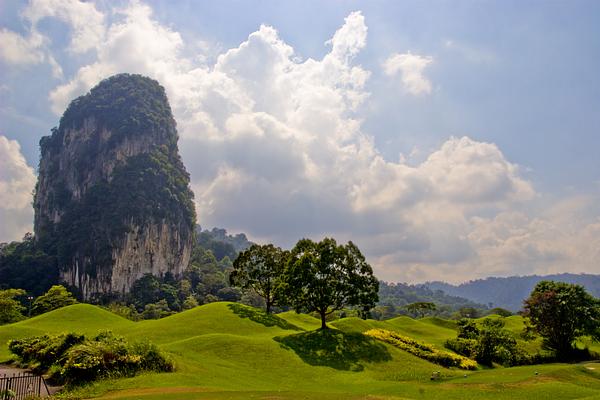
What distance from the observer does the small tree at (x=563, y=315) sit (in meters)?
54.7

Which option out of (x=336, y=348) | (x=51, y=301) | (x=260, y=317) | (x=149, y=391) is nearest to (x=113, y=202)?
(x=51, y=301)

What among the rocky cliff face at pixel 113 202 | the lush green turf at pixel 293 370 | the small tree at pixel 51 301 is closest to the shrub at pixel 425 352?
the lush green turf at pixel 293 370

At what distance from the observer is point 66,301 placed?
9538 centimetres

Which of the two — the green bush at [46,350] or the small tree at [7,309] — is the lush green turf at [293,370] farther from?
the small tree at [7,309]

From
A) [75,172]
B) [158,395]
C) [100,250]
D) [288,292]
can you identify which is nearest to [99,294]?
[100,250]

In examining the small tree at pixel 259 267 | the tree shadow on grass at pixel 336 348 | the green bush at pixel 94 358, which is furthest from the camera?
the small tree at pixel 259 267

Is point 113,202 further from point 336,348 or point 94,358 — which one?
point 94,358

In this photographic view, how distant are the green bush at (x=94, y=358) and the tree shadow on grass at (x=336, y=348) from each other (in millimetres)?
14452

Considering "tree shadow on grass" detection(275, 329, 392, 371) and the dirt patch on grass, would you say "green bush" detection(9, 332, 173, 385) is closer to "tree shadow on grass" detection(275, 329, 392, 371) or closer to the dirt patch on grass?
the dirt patch on grass

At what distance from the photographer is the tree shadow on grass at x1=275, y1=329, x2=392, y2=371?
3894cm

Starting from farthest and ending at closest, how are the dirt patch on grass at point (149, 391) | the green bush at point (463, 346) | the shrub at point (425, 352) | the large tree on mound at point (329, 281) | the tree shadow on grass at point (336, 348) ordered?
the green bush at point (463, 346) → the large tree on mound at point (329, 281) → the shrub at point (425, 352) → the tree shadow on grass at point (336, 348) → the dirt patch on grass at point (149, 391)

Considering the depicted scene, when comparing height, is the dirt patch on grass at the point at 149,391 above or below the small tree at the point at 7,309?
below

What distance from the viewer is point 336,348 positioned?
42.1m

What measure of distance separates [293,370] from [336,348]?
304 inches
